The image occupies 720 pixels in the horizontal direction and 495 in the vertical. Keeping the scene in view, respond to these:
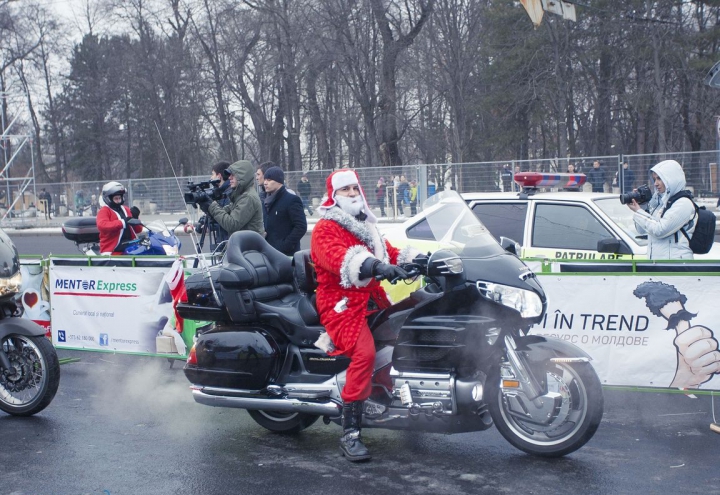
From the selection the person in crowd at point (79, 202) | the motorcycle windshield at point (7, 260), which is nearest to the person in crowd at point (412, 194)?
the person in crowd at point (79, 202)

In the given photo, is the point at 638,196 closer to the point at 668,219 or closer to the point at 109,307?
the point at 668,219

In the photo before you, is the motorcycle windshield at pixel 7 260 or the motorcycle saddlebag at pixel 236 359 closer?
the motorcycle saddlebag at pixel 236 359

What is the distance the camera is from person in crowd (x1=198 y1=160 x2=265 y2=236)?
8.55m

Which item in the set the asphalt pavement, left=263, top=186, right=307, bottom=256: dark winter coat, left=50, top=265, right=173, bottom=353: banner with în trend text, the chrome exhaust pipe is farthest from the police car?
the chrome exhaust pipe

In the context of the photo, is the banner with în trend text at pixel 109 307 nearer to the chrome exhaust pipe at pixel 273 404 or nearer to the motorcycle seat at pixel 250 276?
the motorcycle seat at pixel 250 276

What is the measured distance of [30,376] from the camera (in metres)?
6.51

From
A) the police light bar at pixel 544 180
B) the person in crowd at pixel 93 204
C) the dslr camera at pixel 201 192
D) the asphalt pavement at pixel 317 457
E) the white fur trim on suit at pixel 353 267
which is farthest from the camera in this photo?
the person in crowd at pixel 93 204

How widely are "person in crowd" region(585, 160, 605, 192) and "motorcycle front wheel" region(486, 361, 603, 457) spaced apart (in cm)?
1894

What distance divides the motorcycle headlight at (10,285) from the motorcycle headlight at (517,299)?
12.4 ft

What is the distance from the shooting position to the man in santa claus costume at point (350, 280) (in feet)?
16.6

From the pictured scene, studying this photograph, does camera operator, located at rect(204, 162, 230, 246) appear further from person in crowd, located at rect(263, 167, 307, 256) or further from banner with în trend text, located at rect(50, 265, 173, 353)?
banner with în trend text, located at rect(50, 265, 173, 353)

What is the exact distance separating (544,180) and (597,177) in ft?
47.7

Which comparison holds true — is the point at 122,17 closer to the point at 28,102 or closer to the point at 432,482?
the point at 28,102

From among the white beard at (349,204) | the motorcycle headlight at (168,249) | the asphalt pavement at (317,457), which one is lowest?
the asphalt pavement at (317,457)
